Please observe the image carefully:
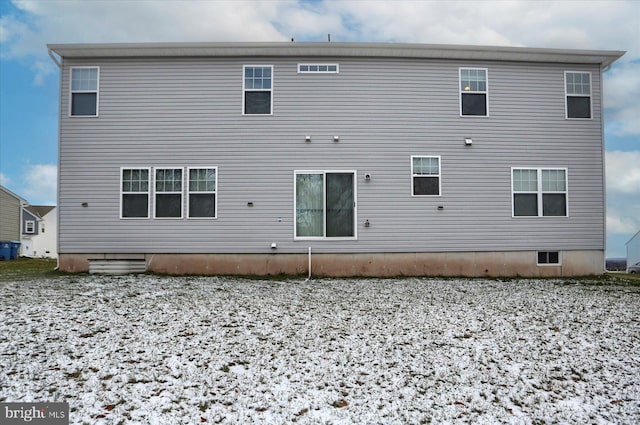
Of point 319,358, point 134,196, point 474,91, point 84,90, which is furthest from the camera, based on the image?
point 474,91

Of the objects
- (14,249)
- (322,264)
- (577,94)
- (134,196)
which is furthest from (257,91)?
(14,249)

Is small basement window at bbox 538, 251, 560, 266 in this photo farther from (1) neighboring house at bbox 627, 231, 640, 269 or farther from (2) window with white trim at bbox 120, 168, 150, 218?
(1) neighboring house at bbox 627, 231, 640, 269

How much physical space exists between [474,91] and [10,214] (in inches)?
1092

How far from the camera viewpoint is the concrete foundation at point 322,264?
36.9 ft

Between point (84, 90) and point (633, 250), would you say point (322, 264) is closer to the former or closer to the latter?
point (84, 90)

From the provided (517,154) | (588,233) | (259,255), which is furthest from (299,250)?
(588,233)

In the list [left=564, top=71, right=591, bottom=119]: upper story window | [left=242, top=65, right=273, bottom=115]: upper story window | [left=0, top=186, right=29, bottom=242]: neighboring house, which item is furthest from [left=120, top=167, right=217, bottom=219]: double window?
[left=0, top=186, right=29, bottom=242]: neighboring house

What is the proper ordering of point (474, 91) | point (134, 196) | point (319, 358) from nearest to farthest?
1. point (319, 358)
2. point (134, 196)
3. point (474, 91)

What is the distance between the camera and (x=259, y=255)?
11281 mm

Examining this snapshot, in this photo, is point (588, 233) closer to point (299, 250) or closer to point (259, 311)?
point (299, 250)

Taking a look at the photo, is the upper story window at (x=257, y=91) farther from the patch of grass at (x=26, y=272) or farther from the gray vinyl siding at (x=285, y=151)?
the patch of grass at (x=26, y=272)

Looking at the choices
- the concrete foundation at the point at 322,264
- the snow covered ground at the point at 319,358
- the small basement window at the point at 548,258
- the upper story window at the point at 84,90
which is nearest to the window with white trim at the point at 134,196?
the concrete foundation at the point at 322,264

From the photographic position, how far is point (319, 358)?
523cm

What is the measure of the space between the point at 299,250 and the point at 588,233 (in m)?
7.64
